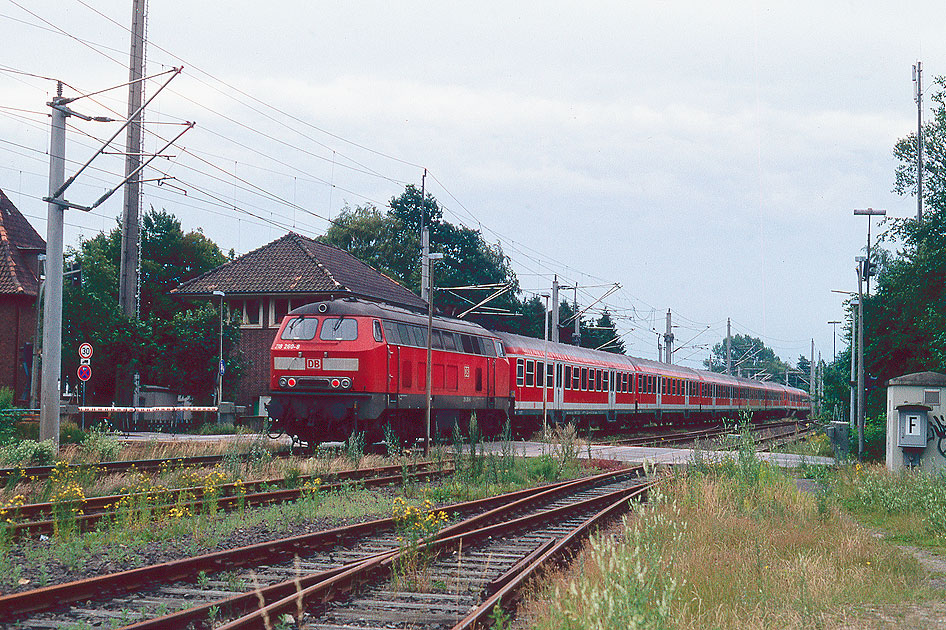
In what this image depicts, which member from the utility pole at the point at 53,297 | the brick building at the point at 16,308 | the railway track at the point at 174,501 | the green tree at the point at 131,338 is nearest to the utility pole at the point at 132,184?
the green tree at the point at 131,338

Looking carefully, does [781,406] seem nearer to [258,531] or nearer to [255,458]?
[255,458]

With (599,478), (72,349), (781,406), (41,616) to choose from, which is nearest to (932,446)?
Answer: (599,478)

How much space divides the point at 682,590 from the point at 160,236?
4885cm

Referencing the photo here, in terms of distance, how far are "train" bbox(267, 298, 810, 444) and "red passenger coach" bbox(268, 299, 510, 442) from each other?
2cm

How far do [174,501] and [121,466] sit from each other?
5.40 metres

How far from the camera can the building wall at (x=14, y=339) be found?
125ft

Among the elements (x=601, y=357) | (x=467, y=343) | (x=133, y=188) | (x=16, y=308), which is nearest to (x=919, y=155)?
(x=601, y=357)

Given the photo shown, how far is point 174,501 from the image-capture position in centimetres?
1300

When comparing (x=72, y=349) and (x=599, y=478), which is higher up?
(x=72, y=349)

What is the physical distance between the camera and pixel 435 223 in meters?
75.1

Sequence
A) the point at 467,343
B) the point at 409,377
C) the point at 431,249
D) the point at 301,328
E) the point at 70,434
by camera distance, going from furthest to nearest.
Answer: the point at 431,249, the point at 467,343, the point at 409,377, the point at 70,434, the point at 301,328

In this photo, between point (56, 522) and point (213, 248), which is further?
point (213, 248)

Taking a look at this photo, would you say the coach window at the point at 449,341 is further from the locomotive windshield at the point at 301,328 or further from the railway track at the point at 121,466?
the railway track at the point at 121,466

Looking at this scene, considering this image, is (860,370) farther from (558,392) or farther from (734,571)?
(734,571)
